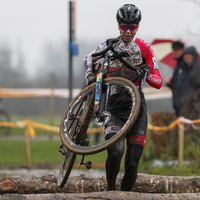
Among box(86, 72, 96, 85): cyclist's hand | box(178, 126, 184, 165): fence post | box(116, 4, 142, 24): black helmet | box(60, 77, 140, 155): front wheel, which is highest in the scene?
box(116, 4, 142, 24): black helmet

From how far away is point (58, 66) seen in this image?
3941cm

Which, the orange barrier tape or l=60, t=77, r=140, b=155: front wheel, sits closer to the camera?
l=60, t=77, r=140, b=155: front wheel

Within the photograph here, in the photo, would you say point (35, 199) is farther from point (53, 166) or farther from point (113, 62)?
point (53, 166)

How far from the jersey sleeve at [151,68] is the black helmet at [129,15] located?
0.39 m

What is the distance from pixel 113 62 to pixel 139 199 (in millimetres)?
1777

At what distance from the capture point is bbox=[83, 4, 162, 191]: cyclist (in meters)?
5.01

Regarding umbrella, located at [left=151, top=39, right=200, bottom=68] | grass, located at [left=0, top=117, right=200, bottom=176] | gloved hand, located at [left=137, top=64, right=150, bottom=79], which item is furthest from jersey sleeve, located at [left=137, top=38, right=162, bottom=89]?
umbrella, located at [left=151, top=39, right=200, bottom=68]

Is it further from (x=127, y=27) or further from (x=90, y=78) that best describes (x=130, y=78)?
(x=127, y=27)

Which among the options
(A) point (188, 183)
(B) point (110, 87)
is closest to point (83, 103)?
(B) point (110, 87)

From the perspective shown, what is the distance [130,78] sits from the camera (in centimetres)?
534

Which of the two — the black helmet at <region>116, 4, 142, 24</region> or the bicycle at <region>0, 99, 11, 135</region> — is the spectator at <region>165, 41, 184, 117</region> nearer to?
the black helmet at <region>116, 4, 142, 24</region>

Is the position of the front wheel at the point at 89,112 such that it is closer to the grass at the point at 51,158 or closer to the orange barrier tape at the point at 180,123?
the grass at the point at 51,158

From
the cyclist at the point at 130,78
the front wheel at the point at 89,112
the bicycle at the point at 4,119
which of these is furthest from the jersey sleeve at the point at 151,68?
the bicycle at the point at 4,119

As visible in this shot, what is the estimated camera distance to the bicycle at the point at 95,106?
4.94 metres
